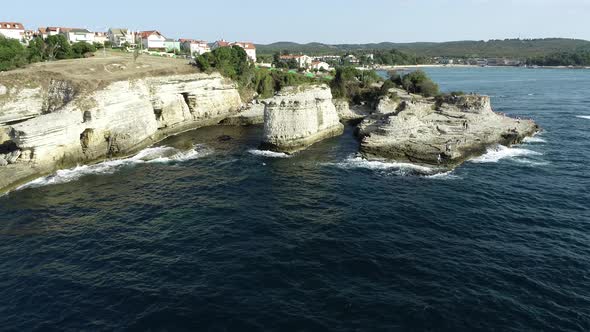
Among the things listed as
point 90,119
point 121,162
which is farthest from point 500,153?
point 90,119

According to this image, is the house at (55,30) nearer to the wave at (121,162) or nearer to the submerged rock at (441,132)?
the wave at (121,162)

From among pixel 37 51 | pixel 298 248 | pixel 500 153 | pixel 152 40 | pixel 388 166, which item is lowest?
pixel 298 248

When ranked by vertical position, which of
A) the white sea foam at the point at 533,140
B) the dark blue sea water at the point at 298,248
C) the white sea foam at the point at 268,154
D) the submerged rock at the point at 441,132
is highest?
the submerged rock at the point at 441,132

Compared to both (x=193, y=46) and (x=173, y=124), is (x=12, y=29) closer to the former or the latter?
(x=193, y=46)

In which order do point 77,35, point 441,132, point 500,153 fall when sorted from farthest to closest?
point 77,35 → point 441,132 → point 500,153

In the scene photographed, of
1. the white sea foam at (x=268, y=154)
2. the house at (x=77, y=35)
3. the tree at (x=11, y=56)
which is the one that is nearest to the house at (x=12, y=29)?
the house at (x=77, y=35)

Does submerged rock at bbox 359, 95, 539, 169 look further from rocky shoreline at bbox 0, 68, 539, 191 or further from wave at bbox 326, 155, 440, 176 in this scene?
wave at bbox 326, 155, 440, 176

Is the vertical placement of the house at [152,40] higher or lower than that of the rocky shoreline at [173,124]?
higher

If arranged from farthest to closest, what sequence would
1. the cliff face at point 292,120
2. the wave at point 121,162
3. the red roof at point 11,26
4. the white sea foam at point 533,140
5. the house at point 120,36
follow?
the house at point 120,36, the red roof at point 11,26, the white sea foam at point 533,140, the cliff face at point 292,120, the wave at point 121,162

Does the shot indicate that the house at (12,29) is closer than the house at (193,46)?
Yes
